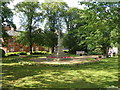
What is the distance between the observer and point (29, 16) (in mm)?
33906

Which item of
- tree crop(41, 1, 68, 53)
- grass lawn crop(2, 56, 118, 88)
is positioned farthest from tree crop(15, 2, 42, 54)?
grass lawn crop(2, 56, 118, 88)

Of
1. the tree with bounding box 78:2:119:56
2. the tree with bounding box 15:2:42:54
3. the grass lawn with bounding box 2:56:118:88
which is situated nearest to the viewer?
the tree with bounding box 78:2:119:56

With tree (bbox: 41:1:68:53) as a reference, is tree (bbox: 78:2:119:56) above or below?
below

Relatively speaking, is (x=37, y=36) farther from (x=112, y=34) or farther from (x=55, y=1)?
(x=112, y=34)

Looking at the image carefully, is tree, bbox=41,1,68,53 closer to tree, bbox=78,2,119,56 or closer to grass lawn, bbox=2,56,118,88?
grass lawn, bbox=2,56,118,88

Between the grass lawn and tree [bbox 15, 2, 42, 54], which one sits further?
tree [bbox 15, 2, 42, 54]

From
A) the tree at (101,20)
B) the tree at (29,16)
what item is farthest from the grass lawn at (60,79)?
the tree at (29,16)

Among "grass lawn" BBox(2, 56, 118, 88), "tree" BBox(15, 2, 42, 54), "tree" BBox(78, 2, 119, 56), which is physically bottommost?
"grass lawn" BBox(2, 56, 118, 88)

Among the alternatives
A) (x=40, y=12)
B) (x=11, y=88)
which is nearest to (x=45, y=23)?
(x=40, y=12)

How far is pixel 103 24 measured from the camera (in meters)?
4.85

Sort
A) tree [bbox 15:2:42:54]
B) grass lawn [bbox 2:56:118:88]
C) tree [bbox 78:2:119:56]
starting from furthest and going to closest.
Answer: tree [bbox 15:2:42:54], grass lawn [bbox 2:56:118:88], tree [bbox 78:2:119:56]

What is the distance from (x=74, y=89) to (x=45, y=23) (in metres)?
35.4

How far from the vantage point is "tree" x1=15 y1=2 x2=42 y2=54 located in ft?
109

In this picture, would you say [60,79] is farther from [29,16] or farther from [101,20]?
[29,16]
